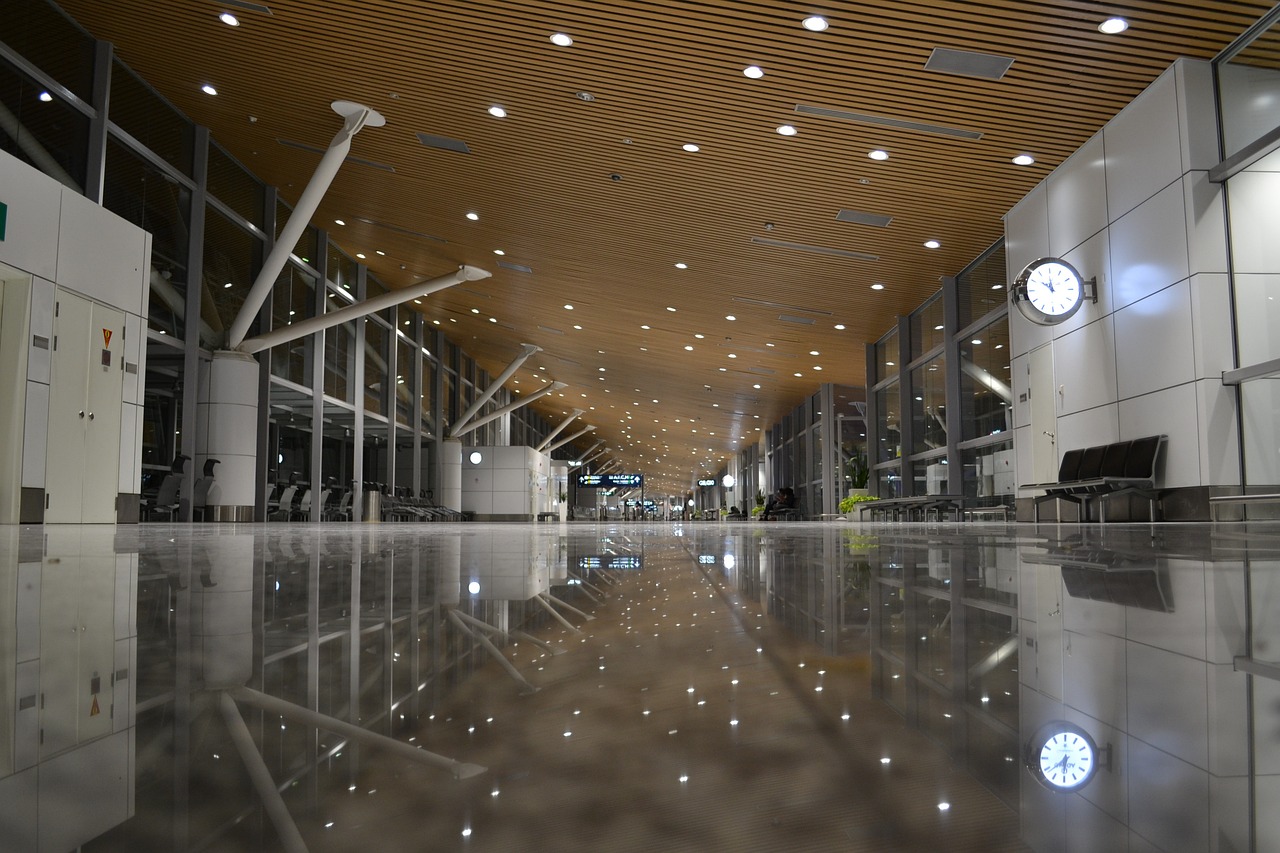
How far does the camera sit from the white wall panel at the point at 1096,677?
484 millimetres

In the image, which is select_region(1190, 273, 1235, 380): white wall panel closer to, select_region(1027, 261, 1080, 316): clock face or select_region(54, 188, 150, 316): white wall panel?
select_region(1027, 261, 1080, 316): clock face

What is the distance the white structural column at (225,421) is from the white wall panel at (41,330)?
5.74 meters

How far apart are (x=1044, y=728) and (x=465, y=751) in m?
0.30

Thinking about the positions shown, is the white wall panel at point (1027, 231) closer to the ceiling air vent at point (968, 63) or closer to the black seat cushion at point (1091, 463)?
the black seat cushion at point (1091, 463)

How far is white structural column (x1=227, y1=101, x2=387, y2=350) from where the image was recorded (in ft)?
39.8

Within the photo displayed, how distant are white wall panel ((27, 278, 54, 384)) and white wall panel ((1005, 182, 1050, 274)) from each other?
479 inches

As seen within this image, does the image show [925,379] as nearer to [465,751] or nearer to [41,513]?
[41,513]

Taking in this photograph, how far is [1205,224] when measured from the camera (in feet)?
27.4

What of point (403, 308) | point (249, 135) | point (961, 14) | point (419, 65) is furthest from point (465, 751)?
point (403, 308)


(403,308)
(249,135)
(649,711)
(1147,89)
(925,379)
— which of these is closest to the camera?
(649,711)

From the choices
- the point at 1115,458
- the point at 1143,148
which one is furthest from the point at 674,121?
the point at 1115,458

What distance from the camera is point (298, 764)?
1.30 feet

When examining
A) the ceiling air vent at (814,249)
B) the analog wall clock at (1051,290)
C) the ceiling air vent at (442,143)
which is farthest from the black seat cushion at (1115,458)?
the ceiling air vent at (442,143)

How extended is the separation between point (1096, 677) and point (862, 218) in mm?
12934
